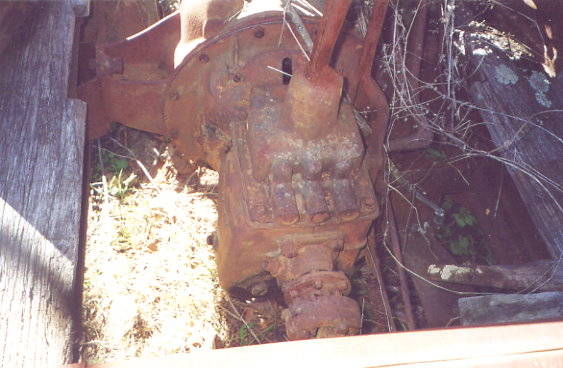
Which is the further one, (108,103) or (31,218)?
(108,103)

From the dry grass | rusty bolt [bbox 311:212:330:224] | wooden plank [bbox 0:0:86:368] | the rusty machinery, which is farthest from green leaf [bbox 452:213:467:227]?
wooden plank [bbox 0:0:86:368]

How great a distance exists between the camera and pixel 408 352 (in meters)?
1.10

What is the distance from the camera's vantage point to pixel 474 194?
2.85m

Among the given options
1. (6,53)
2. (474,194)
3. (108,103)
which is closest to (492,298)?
(474,194)

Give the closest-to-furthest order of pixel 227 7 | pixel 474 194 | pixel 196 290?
pixel 227 7 < pixel 196 290 < pixel 474 194

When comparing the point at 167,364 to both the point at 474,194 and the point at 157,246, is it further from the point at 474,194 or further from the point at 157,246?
the point at 474,194

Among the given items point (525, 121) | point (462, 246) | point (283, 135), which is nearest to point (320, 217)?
point (283, 135)

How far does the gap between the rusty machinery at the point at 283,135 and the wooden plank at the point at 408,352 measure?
0.58 metres

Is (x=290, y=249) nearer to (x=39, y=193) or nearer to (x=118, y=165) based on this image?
(x=39, y=193)

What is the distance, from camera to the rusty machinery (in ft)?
5.64

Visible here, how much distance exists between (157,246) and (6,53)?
1.24 m

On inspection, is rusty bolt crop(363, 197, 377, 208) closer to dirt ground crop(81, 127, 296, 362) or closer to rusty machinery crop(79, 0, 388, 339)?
rusty machinery crop(79, 0, 388, 339)

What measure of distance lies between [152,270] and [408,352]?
186 cm

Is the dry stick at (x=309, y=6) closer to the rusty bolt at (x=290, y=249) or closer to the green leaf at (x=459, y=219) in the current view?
the rusty bolt at (x=290, y=249)
